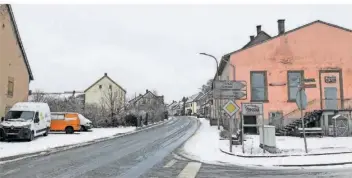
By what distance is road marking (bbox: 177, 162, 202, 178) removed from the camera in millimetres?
10336

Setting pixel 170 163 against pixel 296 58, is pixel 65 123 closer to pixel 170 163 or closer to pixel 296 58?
pixel 296 58

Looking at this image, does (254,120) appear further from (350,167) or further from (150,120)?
(150,120)

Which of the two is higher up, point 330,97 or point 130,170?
point 330,97

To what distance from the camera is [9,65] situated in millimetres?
30734

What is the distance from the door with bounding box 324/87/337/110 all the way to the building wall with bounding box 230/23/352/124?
64cm

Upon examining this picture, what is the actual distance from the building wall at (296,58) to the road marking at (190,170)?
2097 cm

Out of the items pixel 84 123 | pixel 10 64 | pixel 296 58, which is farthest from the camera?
pixel 84 123

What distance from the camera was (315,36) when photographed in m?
33.6

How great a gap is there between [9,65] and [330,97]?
84.6 feet

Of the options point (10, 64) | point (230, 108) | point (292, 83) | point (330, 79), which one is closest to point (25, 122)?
point (10, 64)

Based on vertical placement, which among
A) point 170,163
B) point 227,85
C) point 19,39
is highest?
point 19,39

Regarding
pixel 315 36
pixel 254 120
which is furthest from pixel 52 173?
pixel 315 36

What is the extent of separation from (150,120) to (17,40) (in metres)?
32.6

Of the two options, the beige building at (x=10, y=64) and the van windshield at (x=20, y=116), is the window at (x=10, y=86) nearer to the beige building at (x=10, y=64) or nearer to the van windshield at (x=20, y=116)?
the beige building at (x=10, y=64)
